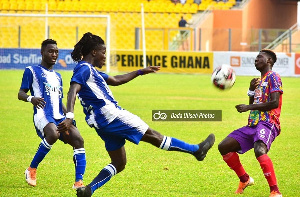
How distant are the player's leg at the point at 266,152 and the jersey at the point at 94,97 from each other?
169cm

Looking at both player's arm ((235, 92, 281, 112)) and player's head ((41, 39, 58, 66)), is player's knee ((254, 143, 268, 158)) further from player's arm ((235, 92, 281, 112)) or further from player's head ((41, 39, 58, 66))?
player's head ((41, 39, 58, 66))

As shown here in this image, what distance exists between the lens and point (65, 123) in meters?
6.09

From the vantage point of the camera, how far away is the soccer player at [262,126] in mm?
6852

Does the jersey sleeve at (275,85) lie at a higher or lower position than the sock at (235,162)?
higher

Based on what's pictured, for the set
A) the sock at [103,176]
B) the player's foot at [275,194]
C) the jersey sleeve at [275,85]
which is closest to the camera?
the sock at [103,176]

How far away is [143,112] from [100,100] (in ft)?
31.3

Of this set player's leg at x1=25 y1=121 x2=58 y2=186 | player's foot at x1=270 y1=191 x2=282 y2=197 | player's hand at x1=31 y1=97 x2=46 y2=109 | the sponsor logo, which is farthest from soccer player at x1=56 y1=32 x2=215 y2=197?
the sponsor logo

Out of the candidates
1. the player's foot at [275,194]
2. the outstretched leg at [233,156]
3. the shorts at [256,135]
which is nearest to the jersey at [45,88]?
the outstretched leg at [233,156]

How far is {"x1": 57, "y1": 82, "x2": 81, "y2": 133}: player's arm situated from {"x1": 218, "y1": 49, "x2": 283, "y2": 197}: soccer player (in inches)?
73.6

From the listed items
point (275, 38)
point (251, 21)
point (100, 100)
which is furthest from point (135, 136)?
point (251, 21)

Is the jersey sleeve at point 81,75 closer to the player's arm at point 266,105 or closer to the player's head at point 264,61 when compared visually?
the player's arm at point 266,105

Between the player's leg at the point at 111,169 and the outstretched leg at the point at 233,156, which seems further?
the outstretched leg at the point at 233,156

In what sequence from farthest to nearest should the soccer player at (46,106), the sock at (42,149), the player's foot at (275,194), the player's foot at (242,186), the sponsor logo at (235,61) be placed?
the sponsor logo at (235,61) < the sock at (42,149) < the soccer player at (46,106) < the player's foot at (242,186) < the player's foot at (275,194)

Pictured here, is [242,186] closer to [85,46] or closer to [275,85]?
[275,85]
